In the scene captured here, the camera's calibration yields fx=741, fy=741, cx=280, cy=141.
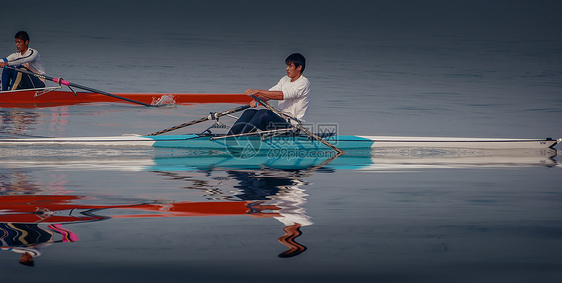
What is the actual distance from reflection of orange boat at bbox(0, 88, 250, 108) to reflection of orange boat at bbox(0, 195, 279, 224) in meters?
5.30

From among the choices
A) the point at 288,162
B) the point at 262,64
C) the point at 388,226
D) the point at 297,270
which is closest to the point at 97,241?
the point at 297,270

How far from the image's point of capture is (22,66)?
9.59 m

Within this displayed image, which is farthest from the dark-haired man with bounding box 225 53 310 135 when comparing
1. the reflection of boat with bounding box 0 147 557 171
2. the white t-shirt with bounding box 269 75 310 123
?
the reflection of boat with bounding box 0 147 557 171

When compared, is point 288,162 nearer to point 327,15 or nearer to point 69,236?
point 69,236

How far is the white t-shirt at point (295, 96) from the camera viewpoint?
257 inches

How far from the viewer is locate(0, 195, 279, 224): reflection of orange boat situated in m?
4.16

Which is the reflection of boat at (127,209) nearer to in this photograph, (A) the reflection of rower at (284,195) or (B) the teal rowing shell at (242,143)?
(A) the reflection of rower at (284,195)

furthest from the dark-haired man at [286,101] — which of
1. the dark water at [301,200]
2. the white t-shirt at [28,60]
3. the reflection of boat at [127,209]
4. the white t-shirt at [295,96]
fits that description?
the white t-shirt at [28,60]

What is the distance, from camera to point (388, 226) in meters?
4.20

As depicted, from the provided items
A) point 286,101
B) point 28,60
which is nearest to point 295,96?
point 286,101

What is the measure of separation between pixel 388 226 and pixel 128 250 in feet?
4.82

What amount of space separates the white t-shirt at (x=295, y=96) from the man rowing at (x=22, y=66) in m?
4.21

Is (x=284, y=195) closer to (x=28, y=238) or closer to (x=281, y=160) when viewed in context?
(x=281, y=160)

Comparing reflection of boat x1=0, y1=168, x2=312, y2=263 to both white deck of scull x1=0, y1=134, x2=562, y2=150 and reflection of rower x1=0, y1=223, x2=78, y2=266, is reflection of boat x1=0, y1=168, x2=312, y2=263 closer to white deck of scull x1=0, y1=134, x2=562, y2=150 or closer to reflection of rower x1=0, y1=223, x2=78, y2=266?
reflection of rower x1=0, y1=223, x2=78, y2=266
